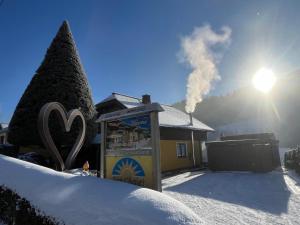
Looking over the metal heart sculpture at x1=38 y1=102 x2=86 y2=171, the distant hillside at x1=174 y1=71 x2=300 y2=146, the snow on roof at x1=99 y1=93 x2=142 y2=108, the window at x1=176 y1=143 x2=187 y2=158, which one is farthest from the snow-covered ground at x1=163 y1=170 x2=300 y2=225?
the distant hillside at x1=174 y1=71 x2=300 y2=146

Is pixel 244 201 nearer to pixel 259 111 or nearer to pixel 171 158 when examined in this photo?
pixel 171 158

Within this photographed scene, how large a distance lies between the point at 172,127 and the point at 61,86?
8859 mm

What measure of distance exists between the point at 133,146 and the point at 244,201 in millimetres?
4318

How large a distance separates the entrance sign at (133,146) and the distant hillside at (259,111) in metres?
40.3

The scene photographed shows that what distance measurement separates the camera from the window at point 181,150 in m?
16.9

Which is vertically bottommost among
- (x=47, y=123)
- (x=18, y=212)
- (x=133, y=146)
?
(x=18, y=212)

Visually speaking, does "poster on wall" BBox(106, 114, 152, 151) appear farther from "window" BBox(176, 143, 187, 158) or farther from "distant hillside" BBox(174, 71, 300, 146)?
"distant hillside" BBox(174, 71, 300, 146)

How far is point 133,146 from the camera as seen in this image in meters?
5.73

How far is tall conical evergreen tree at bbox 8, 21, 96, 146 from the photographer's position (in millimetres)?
16172

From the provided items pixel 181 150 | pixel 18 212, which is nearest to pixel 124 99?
pixel 181 150

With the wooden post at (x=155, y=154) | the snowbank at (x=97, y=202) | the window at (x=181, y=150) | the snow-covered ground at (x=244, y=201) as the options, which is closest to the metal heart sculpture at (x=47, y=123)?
the snowbank at (x=97, y=202)

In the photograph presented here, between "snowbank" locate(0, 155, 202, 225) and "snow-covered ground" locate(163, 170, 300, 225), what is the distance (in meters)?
2.78

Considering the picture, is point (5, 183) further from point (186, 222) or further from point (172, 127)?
point (172, 127)

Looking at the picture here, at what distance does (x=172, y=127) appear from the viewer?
16.0 metres
